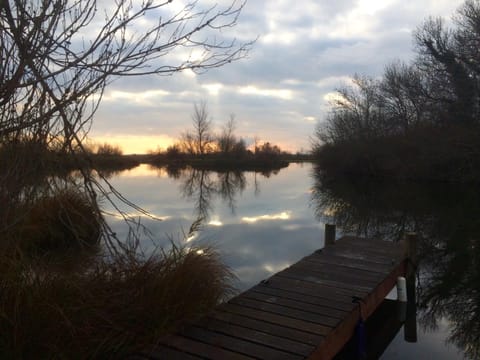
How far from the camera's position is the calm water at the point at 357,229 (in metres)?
5.89

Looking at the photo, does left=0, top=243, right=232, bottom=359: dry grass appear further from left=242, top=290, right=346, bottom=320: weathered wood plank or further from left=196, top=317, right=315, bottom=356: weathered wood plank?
left=242, top=290, right=346, bottom=320: weathered wood plank

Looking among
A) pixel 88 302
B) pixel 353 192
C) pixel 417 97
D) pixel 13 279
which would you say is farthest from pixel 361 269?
pixel 417 97

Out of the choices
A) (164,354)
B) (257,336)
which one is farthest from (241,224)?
(164,354)

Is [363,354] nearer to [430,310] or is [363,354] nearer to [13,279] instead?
[430,310]

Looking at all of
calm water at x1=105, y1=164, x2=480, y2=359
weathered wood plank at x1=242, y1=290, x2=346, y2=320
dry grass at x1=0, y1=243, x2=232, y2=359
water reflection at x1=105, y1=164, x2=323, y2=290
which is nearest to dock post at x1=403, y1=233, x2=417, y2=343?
calm water at x1=105, y1=164, x2=480, y2=359

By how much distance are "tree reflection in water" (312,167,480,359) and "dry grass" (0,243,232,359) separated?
12.2 ft

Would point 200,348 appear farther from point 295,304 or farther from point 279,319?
point 295,304

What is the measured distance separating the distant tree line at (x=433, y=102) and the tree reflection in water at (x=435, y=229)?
3.50 m

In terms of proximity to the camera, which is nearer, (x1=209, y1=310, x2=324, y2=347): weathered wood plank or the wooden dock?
the wooden dock

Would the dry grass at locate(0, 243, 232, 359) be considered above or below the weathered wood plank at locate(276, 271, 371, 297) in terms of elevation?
above

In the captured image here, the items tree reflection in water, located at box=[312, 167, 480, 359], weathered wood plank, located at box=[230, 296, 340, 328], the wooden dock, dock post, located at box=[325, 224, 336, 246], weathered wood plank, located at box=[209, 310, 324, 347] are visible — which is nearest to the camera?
the wooden dock

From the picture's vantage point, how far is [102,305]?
11.4ft

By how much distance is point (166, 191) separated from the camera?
2295cm

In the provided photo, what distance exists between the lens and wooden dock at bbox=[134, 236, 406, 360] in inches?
129
